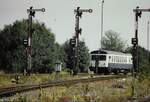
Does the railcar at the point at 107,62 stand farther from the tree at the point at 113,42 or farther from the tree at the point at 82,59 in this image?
the tree at the point at 113,42

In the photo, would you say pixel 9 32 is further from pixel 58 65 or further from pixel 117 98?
pixel 117 98

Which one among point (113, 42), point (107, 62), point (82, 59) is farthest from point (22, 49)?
point (113, 42)

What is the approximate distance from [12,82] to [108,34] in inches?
3646

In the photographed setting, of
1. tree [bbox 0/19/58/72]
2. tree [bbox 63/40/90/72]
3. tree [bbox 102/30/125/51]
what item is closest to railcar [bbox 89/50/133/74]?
tree [bbox 0/19/58/72]

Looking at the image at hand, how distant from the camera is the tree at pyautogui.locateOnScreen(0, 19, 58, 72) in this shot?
5328 centimetres

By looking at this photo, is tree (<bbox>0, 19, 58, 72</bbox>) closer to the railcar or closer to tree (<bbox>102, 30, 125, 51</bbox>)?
the railcar

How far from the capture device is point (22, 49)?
5388cm

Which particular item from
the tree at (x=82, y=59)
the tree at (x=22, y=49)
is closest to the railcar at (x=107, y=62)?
the tree at (x=22, y=49)

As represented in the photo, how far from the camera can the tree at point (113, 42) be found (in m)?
122

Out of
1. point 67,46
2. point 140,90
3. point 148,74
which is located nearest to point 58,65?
point 148,74

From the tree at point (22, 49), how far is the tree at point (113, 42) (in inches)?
2502

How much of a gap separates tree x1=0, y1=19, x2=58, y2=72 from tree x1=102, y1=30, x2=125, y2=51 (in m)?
63.6

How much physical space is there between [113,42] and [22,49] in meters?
70.7

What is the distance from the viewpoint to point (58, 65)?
41406 millimetres
